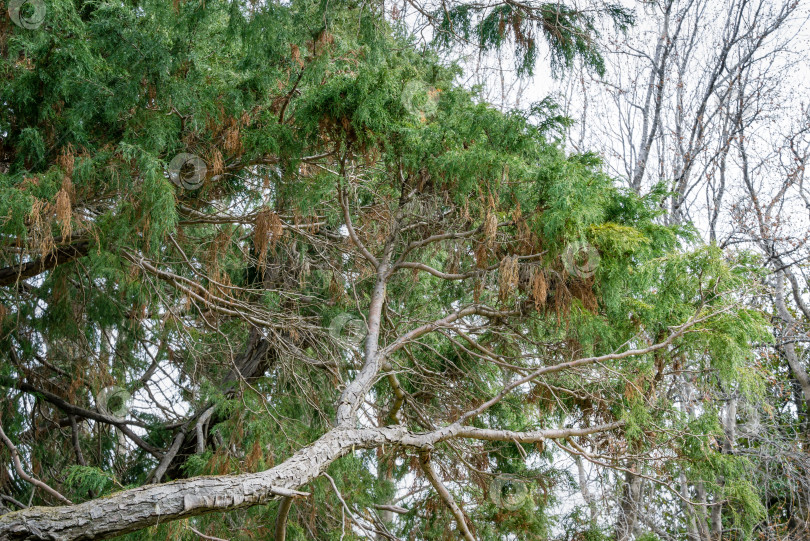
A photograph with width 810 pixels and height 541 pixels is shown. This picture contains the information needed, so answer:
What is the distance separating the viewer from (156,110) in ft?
15.3

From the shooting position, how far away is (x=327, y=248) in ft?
20.3

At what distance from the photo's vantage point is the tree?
4293mm

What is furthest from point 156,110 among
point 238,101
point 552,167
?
point 552,167

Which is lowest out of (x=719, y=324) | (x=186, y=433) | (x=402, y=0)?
(x=186, y=433)

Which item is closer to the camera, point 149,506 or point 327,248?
point 149,506

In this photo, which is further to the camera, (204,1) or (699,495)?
(699,495)

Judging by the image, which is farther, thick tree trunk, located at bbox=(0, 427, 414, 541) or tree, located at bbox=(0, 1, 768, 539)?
tree, located at bbox=(0, 1, 768, 539)

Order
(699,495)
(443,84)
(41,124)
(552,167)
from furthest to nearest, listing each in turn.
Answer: (699,495) → (443,84) → (41,124) → (552,167)

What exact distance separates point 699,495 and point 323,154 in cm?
642

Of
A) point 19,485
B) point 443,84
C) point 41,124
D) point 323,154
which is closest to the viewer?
point 41,124

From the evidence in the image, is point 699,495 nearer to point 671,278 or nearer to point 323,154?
point 671,278

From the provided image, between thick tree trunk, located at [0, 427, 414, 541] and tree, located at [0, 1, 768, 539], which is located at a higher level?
tree, located at [0, 1, 768, 539]

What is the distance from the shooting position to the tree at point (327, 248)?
4293mm

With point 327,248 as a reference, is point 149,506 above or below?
below
